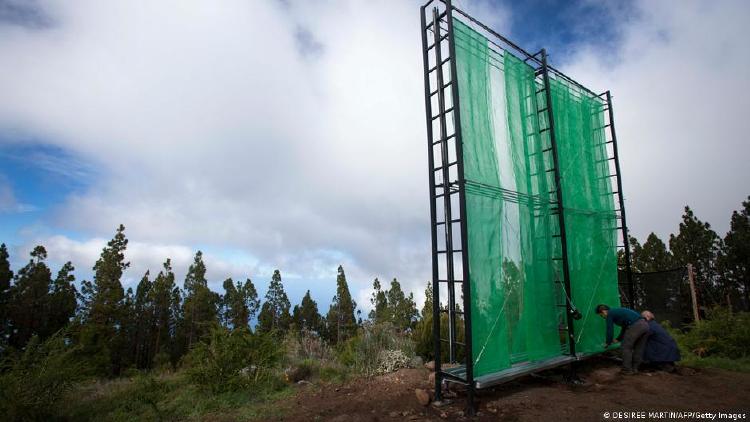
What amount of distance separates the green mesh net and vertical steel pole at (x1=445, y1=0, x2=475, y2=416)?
16 centimetres

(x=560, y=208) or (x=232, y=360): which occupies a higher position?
(x=560, y=208)

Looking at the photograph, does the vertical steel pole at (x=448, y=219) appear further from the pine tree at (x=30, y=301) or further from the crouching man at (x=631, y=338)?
the pine tree at (x=30, y=301)

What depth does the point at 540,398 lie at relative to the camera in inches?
207

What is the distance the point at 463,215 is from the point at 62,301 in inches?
1213

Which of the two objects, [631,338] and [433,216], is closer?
[433,216]

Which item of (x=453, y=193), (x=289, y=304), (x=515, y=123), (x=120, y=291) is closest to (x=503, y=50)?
(x=515, y=123)

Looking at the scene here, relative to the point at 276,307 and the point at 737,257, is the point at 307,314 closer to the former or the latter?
the point at 276,307

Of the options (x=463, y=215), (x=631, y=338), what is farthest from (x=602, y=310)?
(x=463, y=215)

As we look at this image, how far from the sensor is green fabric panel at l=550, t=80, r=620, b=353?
7.18 meters

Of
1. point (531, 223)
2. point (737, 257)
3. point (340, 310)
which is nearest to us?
point (531, 223)

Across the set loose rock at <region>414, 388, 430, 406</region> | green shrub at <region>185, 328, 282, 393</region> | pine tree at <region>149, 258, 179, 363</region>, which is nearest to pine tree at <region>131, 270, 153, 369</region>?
pine tree at <region>149, 258, 179, 363</region>

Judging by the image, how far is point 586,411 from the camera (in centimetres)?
473

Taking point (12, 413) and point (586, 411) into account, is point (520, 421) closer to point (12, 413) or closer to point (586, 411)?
point (586, 411)

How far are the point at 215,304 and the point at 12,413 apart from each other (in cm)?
3028
